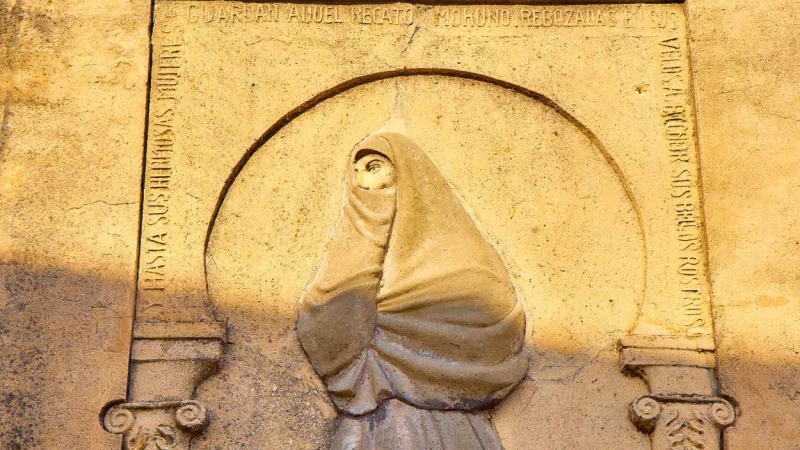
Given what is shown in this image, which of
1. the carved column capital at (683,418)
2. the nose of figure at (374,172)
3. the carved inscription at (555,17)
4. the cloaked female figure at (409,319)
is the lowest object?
the carved column capital at (683,418)

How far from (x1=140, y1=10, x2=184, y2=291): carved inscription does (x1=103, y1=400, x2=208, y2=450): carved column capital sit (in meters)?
0.58

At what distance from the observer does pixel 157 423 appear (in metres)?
5.64

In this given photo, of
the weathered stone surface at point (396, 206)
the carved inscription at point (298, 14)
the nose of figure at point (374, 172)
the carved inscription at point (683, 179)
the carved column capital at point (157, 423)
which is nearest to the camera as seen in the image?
the carved column capital at point (157, 423)

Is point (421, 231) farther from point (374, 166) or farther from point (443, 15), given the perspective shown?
point (443, 15)

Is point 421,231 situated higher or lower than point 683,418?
higher

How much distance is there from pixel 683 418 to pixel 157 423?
231cm

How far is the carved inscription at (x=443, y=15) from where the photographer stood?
6480 millimetres

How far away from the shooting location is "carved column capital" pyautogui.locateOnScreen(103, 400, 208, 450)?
5.59m

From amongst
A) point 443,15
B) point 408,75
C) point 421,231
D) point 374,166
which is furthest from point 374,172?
point 443,15

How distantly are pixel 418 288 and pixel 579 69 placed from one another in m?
1.44

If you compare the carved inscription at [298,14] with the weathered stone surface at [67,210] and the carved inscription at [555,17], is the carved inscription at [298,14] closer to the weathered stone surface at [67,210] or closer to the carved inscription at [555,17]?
the carved inscription at [555,17]

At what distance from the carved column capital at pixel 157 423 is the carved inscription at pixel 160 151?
1.89ft

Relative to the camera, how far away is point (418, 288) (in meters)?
5.82

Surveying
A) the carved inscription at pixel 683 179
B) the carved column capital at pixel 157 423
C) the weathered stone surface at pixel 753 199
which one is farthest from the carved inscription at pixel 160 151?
the weathered stone surface at pixel 753 199
